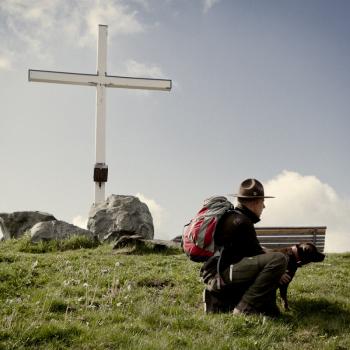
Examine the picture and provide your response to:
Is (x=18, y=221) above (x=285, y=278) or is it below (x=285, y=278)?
above

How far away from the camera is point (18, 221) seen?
65.1ft

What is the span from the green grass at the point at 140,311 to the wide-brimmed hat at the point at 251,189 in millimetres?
1779

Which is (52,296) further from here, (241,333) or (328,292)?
(328,292)

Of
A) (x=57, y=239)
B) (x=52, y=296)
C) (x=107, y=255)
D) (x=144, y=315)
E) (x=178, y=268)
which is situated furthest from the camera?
(x=57, y=239)

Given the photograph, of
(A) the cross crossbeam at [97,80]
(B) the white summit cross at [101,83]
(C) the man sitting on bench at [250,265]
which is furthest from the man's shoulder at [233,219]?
(A) the cross crossbeam at [97,80]

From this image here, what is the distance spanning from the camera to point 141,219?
61.9 ft

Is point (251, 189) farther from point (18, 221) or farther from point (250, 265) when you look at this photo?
point (18, 221)

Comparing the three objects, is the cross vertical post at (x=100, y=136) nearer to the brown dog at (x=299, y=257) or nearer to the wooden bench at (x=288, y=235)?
the wooden bench at (x=288, y=235)

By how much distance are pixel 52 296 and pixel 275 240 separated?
11963mm

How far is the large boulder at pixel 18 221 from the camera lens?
19703mm

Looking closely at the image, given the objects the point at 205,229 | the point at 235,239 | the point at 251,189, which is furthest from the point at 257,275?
the point at 251,189

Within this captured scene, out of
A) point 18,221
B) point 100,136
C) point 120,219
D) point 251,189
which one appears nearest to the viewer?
point 251,189

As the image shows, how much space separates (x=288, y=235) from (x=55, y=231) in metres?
8.37

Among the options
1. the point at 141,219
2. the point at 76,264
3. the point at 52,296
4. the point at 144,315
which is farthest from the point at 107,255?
the point at 144,315
